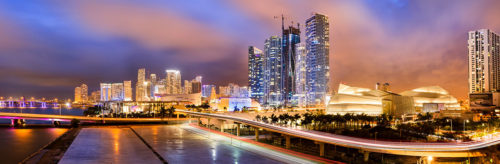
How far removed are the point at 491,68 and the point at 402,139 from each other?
5194 inches

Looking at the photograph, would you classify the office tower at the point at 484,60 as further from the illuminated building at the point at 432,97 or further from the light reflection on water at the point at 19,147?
the light reflection on water at the point at 19,147

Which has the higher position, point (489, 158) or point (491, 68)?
point (491, 68)

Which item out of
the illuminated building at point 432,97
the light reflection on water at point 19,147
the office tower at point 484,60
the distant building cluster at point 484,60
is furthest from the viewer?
the distant building cluster at point 484,60

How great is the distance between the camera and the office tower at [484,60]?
486ft

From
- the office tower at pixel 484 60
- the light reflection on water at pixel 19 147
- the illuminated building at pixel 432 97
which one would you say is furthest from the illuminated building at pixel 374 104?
the office tower at pixel 484 60

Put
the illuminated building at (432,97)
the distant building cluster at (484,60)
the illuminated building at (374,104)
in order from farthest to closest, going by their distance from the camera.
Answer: the distant building cluster at (484,60)
the illuminated building at (432,97)
the illuminated building at (374,104)

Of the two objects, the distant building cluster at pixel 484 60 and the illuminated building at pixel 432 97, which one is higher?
the distant building cluster at pixel 484 60

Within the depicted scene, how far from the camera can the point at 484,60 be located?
150 metres

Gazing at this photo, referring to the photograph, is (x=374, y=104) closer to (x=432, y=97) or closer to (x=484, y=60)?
(x=432, y=97)

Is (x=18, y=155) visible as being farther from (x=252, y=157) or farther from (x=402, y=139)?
(x=402, y=139)

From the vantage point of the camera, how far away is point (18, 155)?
1516 inches

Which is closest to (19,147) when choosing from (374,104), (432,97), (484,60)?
(374,104)

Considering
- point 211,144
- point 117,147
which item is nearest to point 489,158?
point 211,144

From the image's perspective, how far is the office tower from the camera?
486 feet
